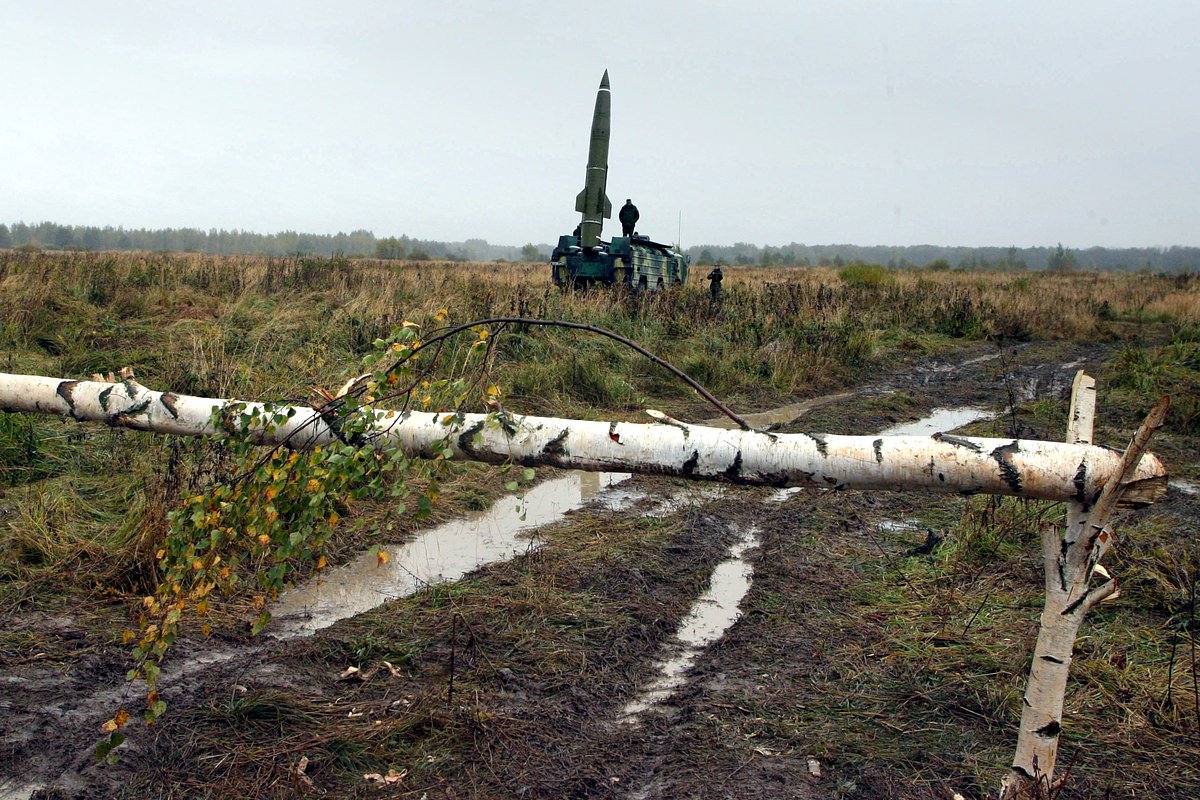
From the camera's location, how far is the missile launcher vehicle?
1702 cm

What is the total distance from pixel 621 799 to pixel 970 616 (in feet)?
6.86

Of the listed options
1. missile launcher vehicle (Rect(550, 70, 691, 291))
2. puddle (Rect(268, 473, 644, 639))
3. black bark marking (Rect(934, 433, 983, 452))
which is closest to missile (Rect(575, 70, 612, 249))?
missile launcher vehicle (Rect(550, 70, 691, 291))

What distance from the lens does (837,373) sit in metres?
11.9

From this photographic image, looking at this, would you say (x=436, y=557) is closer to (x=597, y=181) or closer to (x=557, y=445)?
(x=557, y=445)

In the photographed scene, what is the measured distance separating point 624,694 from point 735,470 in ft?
4.35

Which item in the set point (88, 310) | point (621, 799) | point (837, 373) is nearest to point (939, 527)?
point (621, 799)

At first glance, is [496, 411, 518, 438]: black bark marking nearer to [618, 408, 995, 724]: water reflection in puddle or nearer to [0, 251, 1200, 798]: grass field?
[0, 251, 1200, 798]: grass field

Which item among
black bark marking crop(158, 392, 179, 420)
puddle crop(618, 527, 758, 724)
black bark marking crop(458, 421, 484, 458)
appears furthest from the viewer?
puddle crop(618, 527, 758, 724)

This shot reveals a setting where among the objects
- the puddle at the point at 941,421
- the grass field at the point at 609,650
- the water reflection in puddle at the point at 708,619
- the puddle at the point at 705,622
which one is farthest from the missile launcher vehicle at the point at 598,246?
the puddle at the point at 705,622

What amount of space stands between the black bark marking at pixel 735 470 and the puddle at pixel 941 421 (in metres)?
6.54

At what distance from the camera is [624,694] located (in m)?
3.25

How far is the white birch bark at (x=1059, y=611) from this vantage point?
2281mm

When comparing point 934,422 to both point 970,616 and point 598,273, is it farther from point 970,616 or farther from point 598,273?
point 598,273

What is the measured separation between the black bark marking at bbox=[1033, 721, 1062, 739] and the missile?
15490mm
